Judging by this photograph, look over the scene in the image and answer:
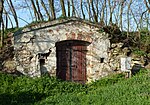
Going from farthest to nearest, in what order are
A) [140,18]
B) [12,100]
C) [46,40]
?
[140,18], [46,40], [12,100]

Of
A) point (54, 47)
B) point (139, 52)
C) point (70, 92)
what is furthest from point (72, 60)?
point (139, 52)

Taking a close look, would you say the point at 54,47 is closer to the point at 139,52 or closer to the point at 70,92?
the point at 70,92

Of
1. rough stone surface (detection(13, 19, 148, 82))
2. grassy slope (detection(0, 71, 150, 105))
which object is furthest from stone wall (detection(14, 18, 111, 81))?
grassy slope (detection(0, 71, 150, 105))

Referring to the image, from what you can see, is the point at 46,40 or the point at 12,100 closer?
the point at 12,100

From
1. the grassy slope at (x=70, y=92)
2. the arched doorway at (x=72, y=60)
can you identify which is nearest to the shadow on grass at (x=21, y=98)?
the grassy slope at (x=70, y=92)

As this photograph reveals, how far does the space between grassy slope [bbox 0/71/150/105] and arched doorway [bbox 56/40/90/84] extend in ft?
3.58

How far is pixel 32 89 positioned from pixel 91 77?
3.75 metres

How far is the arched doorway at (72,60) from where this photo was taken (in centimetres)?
1532

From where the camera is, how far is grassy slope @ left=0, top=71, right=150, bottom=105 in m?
9.63

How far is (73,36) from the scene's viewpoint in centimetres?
1520

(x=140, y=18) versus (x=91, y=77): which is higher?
(x=140, y=18)

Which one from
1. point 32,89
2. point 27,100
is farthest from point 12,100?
point 32,89

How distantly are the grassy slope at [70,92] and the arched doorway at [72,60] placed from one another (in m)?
1.09

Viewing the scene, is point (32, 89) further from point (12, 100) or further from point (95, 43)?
point (95, 43)
